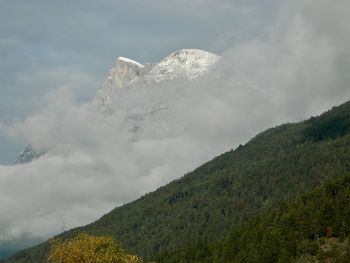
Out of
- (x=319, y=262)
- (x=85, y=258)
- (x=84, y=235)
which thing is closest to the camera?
(x=85, y=258)

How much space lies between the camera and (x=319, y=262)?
196 m

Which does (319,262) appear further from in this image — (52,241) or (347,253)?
(52,241)

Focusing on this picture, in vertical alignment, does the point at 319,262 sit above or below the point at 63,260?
below

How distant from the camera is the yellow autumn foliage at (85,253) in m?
103

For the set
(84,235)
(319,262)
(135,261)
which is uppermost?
(84,235)

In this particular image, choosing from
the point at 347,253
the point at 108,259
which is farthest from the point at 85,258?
the point at 347,253

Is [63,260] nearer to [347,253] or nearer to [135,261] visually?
[135,261]

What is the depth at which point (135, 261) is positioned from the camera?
10619cm

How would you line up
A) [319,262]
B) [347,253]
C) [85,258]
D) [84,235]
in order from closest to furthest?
1. [85,258]
2. [84,235]
3. [347,253]
4. [319,262]

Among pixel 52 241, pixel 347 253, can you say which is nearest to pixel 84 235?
pixel 52 241

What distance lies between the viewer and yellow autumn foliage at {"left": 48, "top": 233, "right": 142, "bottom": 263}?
103 meters

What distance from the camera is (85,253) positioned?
336 feet

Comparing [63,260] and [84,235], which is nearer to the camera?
[63,260]

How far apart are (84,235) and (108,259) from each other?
11.1 metres
